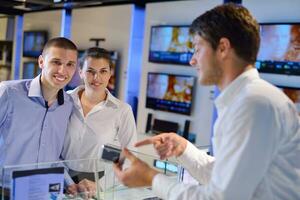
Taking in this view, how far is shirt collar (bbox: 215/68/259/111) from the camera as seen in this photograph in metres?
1.21

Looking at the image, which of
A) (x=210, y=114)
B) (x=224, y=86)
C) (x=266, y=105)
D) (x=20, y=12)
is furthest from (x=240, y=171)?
(x=20, y=12)

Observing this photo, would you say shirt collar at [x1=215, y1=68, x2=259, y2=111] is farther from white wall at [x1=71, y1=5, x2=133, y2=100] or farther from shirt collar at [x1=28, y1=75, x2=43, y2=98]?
white wall at [x1=71, y1=5, x2=133, y2=100]

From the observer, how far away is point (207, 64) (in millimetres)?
1259

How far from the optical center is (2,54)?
922 cm

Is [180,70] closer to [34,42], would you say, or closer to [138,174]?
[34,42]

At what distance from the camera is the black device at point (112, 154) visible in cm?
139

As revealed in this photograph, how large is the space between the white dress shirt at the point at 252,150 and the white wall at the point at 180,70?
4.19 metres

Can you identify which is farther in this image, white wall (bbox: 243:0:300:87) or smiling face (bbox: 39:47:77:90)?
white wall (bbox: 243:0:300:87)

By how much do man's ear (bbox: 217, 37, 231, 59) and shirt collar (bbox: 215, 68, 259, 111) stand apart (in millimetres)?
86

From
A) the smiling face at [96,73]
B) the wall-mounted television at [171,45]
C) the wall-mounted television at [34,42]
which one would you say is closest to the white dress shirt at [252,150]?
the smiling face at [96,73]

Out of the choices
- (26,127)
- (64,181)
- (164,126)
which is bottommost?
(164,126)

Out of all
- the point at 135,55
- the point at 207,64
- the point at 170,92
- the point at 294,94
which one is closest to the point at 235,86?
the point at 207,64

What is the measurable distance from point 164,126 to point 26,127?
3.88 meters

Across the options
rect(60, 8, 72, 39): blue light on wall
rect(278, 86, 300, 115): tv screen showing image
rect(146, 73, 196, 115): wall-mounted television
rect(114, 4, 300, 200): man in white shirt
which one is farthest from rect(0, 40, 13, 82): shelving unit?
rect(114, 4, 300, 200): man in white shirt
